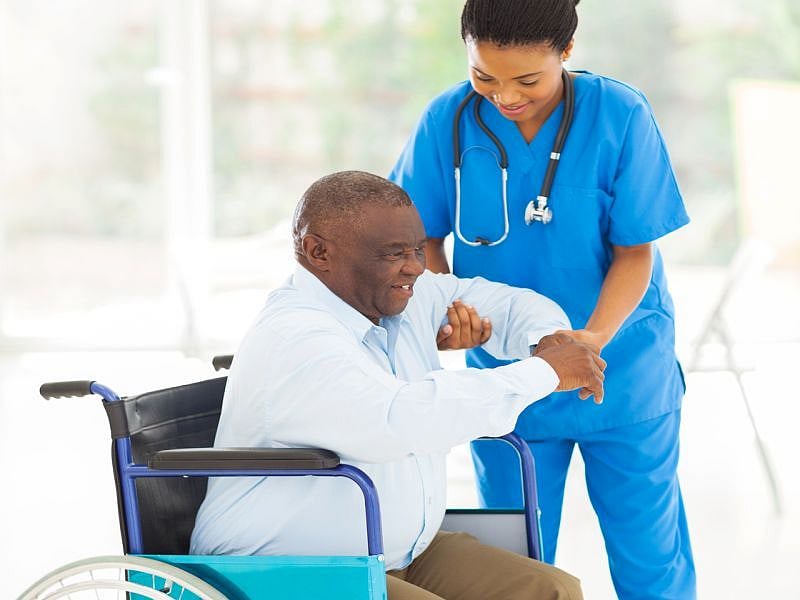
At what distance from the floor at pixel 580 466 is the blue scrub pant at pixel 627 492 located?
0.71m

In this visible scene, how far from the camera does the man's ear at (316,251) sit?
1583mm

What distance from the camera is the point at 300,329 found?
1.52 metres

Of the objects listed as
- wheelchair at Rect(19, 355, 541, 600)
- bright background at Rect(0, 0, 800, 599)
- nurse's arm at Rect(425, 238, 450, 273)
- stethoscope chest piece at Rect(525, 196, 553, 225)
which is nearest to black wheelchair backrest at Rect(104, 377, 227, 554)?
wheelchair at Rect(19, 355, 541, 600)

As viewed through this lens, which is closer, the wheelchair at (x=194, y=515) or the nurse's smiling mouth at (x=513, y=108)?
the wheelchair at (x=194, y=515)

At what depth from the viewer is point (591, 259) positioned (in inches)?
73.7

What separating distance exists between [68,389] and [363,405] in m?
0.44

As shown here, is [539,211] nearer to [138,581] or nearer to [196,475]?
[196,475]

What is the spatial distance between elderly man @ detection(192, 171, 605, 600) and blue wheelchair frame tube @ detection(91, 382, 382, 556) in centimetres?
6

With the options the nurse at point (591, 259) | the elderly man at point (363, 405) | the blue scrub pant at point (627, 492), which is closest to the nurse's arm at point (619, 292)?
the nurse at point (591, 259)

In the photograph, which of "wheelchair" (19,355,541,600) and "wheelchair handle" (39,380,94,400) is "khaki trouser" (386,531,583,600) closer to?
"wheelchair" (19,355,541,600)

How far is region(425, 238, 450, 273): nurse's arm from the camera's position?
2.01 meters

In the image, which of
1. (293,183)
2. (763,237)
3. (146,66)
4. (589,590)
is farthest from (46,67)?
(589,590)

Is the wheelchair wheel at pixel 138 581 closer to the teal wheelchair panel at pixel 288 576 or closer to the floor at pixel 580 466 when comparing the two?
the teal wheelchair panel at pixel 288 576

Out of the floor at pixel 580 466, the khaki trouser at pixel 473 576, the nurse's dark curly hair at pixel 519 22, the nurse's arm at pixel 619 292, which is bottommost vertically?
the floor at pixel 580 466
